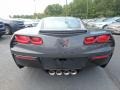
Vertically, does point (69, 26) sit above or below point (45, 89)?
above

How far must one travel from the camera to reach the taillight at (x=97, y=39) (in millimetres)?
4905

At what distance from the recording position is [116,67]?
6.43 m

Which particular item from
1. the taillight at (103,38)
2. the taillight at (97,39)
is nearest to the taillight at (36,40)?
the taillight at (97,39)

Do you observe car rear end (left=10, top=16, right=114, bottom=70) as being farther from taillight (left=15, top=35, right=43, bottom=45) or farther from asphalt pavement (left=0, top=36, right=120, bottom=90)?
asphalt pavement (left=0, top=36, right=120, bottom=90)

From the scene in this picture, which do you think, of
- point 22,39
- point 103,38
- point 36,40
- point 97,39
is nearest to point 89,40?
point 97,39

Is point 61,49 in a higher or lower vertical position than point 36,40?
lower

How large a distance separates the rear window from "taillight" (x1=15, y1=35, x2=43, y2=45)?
58cm

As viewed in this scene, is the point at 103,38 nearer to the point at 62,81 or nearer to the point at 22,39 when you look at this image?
the point at 62,81

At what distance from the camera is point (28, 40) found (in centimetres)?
498

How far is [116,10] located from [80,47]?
2254 inches

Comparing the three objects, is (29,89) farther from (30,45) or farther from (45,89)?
(30,45)

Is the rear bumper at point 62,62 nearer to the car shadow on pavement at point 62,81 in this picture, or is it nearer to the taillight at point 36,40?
the taillight at point 36,40

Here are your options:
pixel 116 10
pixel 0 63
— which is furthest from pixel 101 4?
pixel 0 63

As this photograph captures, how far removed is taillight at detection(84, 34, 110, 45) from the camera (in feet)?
16.1
